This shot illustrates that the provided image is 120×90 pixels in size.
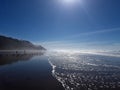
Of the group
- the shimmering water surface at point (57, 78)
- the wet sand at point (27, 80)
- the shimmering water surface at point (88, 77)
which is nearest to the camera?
the wet sand at point (27, 80)

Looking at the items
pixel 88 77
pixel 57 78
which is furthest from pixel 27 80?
pixel 88 77

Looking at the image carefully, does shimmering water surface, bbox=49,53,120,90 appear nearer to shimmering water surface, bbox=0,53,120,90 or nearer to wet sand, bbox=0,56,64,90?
shimmering water surface, bbox=0,53,120,90

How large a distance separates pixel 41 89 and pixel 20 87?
11.3 feet

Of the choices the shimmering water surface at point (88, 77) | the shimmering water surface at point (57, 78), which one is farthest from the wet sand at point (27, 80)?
the shimmering water surface at point (88, 77)

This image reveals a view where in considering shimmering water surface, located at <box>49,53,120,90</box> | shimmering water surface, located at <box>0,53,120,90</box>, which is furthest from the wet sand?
shimmering water surface, located at <box>49,53,120,90</box>

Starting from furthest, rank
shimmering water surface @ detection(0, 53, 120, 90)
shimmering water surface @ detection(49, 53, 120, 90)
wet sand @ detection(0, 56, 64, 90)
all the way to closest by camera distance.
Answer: shimmering water surface @ detection(49, 53, 120, 90) < shimmering water surface @ detection(0, 53, 120, 90) < wet sand @ detection(0, 56, 64, 90)

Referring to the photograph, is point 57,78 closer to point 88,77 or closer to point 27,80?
point 27,80

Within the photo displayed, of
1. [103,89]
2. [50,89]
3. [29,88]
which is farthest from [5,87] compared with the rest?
[103,89]

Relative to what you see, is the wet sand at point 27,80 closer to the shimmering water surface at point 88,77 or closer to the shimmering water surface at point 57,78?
the shimmering water surface at point 57,78

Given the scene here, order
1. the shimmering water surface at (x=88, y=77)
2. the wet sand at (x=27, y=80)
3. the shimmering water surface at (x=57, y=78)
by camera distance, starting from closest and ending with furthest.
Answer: the wet sand at (x=27, y=80)
the shimmering water surface at (x=57, y=78)
the shimmering water surface at (x=88, y=77)

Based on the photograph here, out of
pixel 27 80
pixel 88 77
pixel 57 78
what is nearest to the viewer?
pixel 27 80

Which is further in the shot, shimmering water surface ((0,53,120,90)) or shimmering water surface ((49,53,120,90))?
shimmering water surface ((49,53,120,90))

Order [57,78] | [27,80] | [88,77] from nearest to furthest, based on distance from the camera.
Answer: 1. [27,80]
2. [57,78]
3. [88,77]

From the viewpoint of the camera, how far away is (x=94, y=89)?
21.8 m
